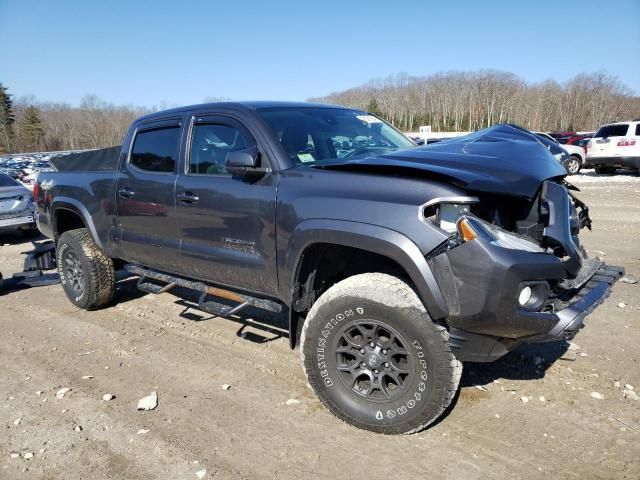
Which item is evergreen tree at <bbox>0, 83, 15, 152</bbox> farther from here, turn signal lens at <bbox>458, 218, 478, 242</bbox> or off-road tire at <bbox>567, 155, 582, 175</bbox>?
turn signal lens at <bbox>458, 218, 478, 242</bbox>

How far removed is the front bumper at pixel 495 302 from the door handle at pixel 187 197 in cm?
205

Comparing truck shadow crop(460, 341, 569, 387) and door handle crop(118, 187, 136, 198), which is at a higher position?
door handle crop(118, 187, 136, 198)

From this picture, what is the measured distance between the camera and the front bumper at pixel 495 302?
255cm

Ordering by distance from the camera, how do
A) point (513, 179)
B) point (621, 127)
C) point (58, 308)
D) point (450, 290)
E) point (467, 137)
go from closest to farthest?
1. point (450, 290)
2. point (513, 179)
3. point (467, 137)
4. point (58, 308)
5. point (621, 127)

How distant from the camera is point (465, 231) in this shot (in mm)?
2623

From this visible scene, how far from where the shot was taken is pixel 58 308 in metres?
5.91

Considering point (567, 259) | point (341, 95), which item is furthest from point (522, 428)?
point (341, 95)

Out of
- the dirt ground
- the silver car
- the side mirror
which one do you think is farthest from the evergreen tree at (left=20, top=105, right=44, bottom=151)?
the side mirror

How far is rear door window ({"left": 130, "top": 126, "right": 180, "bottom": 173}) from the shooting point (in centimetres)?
436

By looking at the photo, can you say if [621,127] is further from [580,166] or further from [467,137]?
[467,137]

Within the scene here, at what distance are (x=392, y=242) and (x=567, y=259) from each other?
1.00m

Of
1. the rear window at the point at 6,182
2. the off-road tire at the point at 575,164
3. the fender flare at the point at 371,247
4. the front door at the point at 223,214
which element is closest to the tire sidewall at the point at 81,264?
the front door at the point at 223,214

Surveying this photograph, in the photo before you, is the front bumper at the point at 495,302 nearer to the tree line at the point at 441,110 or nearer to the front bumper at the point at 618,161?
the front bumper at the point at 618,161

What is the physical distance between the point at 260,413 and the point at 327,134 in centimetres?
211
